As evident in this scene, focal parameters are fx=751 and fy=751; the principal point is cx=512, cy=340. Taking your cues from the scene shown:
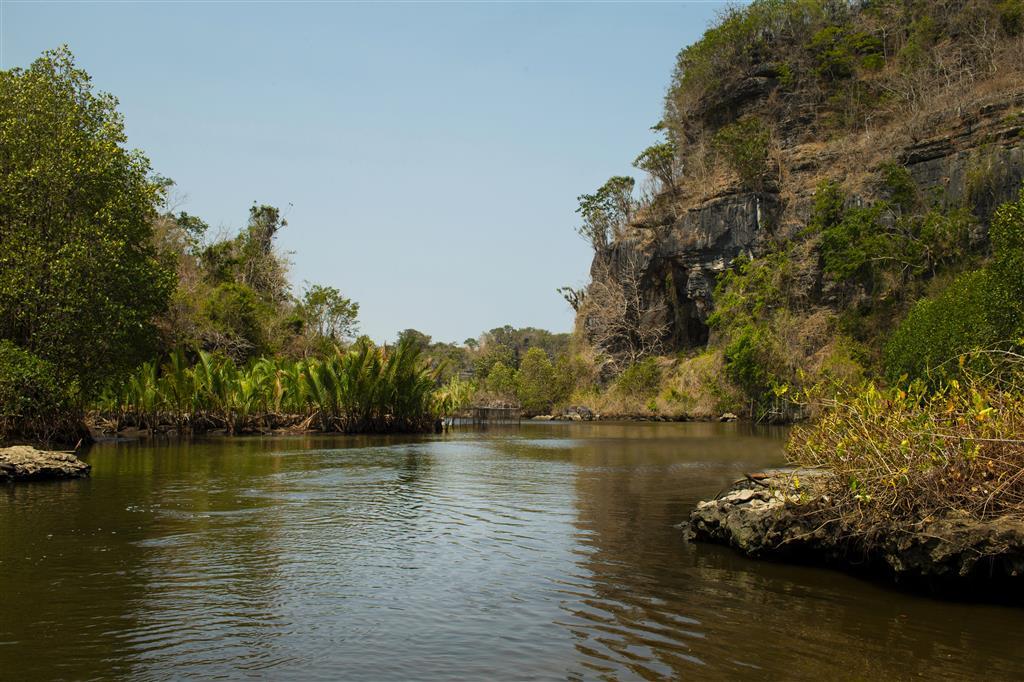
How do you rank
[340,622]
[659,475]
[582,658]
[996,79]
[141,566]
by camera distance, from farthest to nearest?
[996,79] < [659,475] < [141,566] < [340,622] < [582,658]

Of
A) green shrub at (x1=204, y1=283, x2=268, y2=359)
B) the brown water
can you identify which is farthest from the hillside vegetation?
green shrub at (x1=204, y1=283, x2=268, y2=359)

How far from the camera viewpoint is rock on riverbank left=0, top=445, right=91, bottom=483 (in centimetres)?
1748

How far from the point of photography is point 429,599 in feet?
27.1

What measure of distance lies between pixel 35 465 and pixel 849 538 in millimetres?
17584

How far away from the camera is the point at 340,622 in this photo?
7410 mm

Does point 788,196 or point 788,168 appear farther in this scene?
point 788,168

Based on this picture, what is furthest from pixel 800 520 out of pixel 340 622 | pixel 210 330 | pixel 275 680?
pixel 210 330

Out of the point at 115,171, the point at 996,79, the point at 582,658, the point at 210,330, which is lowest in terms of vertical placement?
the point at 582,658

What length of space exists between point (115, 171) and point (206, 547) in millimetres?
22897

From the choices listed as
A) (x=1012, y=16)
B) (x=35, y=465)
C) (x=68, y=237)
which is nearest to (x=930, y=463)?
(x=35, y=465)

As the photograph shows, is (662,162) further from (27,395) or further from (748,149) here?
(27,395)

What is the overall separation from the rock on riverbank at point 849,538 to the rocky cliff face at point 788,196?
39280 mm

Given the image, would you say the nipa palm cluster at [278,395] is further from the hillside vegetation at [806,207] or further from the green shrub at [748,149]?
the green shrub at [748,149]

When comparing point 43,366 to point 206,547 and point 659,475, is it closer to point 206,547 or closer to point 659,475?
point 206,547
